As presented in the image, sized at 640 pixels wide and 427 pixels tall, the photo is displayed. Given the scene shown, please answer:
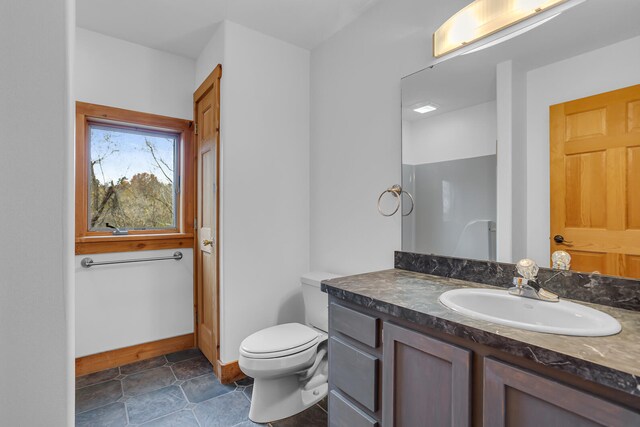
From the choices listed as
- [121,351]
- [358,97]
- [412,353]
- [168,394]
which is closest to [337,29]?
[358,97]

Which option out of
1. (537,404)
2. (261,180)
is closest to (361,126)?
(261,180)

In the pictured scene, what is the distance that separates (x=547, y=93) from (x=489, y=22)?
428 millimetres

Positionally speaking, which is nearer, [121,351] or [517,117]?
[517,117]


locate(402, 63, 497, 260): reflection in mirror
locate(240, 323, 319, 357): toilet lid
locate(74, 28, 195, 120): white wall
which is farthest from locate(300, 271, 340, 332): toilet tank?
locate(74, 28, 195, 120): white wall

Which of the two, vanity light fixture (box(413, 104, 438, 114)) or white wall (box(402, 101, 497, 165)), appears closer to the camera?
white wall (box(402, 101, 497, 165))

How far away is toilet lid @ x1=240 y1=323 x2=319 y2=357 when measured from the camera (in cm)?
170

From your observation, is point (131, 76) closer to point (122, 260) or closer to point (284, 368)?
point (122, 260)

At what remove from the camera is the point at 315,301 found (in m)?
2.15

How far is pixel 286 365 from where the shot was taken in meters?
1.70

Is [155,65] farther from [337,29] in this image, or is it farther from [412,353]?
[412,353]

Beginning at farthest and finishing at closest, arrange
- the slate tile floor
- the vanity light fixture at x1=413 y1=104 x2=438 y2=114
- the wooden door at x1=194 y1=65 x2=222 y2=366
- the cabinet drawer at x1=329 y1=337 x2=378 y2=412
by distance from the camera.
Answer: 1. the wooden door at x1=194 y1=65 x2=222 y2=366
2. the slate tile floor
3. the vanity light fixture at x1=413 y1=104 x2=438 y2=114
4. the cabinet drawer at x1=329 y1=337 x2=378 y2=412

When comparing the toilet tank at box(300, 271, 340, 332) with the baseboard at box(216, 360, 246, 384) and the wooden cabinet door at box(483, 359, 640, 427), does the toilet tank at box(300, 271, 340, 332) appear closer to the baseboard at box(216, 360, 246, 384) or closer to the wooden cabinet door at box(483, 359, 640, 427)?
the baseboard at box(216, 360, 246, 384)

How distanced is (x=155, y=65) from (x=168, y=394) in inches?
96.3

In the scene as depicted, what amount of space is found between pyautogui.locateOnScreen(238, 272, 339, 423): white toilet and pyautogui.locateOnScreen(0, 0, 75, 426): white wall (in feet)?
4.16
